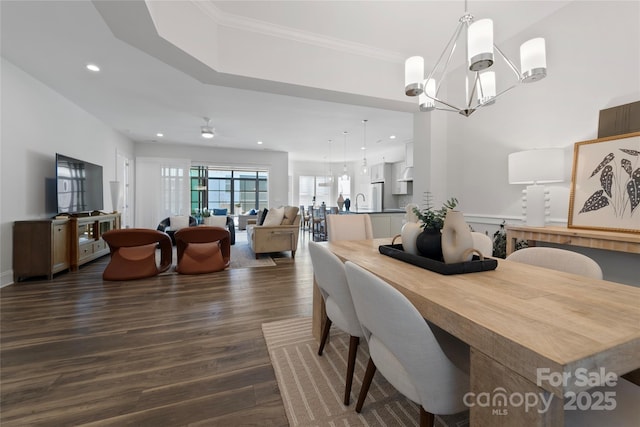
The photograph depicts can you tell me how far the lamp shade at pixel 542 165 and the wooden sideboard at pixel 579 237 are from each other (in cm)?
44

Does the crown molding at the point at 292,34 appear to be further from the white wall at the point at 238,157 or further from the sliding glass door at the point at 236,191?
the sliding glass door at the point at 236,191

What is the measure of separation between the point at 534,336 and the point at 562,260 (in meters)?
1.15

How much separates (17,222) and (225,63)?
11.0 ft

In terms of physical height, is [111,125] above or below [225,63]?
above

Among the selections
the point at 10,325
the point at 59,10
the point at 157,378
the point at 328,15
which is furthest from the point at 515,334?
the point at 59,10

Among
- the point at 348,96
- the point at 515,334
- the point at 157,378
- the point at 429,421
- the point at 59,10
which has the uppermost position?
the point at 59,10

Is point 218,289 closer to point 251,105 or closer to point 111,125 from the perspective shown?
point 251,105

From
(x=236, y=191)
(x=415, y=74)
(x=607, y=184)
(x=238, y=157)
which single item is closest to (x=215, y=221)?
(x=238, y=157)

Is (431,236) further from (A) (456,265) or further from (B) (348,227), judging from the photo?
(B) (348,227)

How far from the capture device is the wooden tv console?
3381 mm

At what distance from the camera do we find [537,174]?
234 centimetres

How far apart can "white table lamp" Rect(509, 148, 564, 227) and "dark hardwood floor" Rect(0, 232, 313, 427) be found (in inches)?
90.9

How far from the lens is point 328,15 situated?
8.29ft

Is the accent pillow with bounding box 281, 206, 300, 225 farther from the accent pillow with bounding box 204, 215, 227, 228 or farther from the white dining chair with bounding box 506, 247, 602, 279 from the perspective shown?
the white dining chair with bounding box 506, 247, 602, 279
